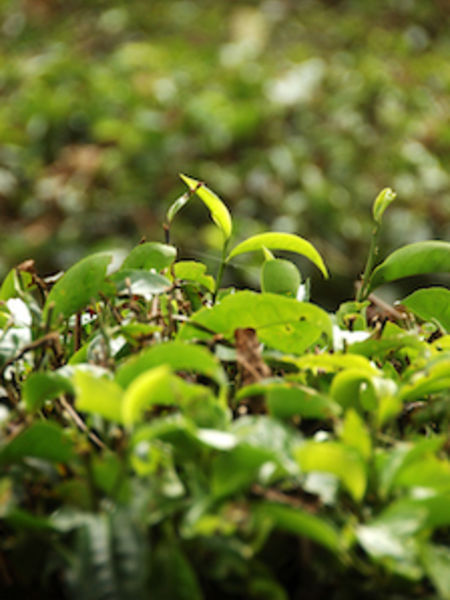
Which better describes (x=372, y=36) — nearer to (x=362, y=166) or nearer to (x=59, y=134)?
(x=362, y=166)

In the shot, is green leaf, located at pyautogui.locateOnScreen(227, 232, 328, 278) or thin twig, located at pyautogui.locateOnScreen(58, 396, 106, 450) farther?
green leaf, located at pyautogui.locateOnScreen(227, 232, 328, 278)

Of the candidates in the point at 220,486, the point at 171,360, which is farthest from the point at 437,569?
the point at 171,360

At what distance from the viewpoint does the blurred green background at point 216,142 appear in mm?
4188

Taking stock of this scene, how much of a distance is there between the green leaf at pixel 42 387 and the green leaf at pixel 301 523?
255 mm

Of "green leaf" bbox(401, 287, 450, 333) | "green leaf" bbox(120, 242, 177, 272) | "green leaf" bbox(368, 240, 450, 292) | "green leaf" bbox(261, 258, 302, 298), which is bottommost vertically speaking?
"green leaf" bbox(401, 287, 450, 333)

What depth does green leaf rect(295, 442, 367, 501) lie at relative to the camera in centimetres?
65

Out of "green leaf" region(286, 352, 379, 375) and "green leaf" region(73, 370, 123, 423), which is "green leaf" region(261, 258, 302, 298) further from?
"green leaf" region(73, 370, 123, 423)

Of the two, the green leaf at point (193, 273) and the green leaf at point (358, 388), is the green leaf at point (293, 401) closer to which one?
the green leaf at point (358, 388)

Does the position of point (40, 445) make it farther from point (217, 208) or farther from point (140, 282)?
point (217, 208)

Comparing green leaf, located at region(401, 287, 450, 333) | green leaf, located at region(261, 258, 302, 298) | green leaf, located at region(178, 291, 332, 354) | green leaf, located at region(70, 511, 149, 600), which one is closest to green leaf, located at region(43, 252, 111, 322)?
green leaf, located at region(178, 291, 332, 354)

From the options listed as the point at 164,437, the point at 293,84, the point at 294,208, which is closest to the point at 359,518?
the point at 164,437

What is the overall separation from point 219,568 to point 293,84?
4.81 m

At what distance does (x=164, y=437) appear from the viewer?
0.71m

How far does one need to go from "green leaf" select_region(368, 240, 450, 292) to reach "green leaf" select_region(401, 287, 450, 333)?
0.04 metres
